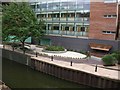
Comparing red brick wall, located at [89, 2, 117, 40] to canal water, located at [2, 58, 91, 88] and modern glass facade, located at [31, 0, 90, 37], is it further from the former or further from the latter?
canal water, located at [2, 58, 91, 88]

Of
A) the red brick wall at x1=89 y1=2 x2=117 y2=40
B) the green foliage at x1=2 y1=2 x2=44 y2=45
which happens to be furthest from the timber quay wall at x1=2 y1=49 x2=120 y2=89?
the red brick wall at x1=89 y1=2 x2=117 y2=40

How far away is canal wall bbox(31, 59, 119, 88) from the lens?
19302mm

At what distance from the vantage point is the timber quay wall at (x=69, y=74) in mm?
19347

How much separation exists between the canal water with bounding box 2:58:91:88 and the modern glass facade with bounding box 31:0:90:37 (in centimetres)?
1155

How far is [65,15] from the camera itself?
1470 inches

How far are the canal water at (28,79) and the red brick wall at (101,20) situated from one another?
36.7 feet

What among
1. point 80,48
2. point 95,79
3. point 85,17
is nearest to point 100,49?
point 80,48

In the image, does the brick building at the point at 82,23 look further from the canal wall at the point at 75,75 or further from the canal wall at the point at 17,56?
the canal wall at the point at 75,75

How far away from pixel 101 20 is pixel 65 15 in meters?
7.68

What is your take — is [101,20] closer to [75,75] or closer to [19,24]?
[19,24]

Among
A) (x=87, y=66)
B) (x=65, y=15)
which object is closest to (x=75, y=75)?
(x=87, y=66)

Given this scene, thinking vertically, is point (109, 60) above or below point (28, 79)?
above

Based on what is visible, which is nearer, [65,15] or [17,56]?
[17,56]

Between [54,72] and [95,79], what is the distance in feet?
17.2
